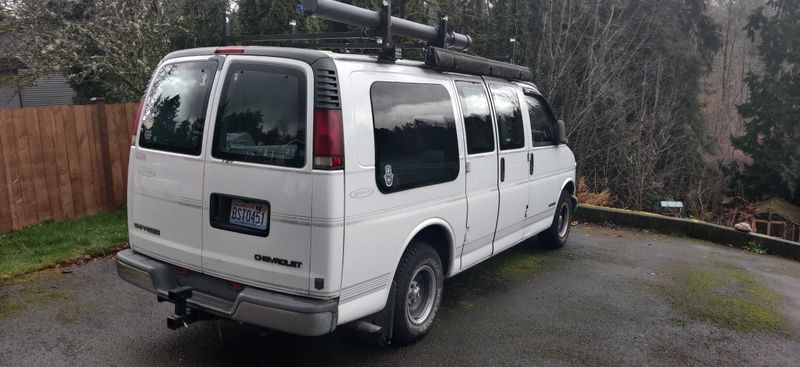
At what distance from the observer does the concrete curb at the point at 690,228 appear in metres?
7.93

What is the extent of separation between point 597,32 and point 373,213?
14.4 metres

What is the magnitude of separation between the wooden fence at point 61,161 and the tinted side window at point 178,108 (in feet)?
12.0

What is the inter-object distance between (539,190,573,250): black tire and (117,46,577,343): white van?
2.78 meters

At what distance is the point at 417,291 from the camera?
4297 millimetres

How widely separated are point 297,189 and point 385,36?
4.41 ft

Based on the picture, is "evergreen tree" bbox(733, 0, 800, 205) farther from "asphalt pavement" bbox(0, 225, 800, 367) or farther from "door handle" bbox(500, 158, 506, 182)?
"door handle" bbox(500, 158, 506, 182)

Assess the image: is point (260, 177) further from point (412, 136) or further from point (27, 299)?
point (27, 299)

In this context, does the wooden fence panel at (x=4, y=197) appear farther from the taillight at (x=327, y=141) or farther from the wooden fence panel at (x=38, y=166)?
the taillight at (x=327, y=141)

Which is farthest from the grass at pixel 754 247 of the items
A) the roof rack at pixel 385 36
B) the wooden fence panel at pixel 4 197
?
the wooden fence panel at pixel 4 197

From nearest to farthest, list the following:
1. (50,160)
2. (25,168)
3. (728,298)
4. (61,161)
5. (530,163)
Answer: (728,298)
(530,163)
(25,168)
(50,160)
(61,161)

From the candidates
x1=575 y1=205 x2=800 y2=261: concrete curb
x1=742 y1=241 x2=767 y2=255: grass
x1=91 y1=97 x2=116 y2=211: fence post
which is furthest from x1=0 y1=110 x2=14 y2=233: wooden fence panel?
x1=742 y1=241 x2=767 y2=255: grass

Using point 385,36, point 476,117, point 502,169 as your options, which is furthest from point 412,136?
point 502,169

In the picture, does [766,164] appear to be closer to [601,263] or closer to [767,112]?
[767,112]

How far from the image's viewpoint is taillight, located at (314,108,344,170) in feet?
10.6
